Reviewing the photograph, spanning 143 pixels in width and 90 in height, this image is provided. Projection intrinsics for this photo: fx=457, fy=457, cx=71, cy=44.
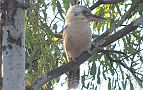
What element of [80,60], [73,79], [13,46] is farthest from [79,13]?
[13,46]

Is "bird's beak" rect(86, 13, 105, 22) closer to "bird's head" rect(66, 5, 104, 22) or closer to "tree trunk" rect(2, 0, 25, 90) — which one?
"bird's head" rect(66, 5, 104, 22)

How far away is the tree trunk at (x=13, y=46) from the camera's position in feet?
4.08

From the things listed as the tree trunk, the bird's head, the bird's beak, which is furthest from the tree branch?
the bird's head

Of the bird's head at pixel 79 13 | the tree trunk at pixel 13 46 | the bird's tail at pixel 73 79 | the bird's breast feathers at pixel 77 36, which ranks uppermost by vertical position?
the bird's head at pixel 79 13

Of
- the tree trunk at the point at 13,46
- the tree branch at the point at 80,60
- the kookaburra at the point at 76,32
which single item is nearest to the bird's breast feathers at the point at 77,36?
the kookaburra at the point at 76,32

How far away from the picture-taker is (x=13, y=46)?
4.19 feet

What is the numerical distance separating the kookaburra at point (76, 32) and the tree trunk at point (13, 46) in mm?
680

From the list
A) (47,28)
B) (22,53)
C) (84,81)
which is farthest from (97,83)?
(22,53)

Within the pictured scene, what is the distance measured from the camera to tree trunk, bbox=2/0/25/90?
124cm

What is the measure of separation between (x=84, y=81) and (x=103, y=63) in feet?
0.42

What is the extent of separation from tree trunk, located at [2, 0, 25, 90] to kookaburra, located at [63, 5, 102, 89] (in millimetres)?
680

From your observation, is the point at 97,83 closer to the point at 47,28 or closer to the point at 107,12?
the point at 107,12

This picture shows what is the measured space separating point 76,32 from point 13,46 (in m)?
0.76

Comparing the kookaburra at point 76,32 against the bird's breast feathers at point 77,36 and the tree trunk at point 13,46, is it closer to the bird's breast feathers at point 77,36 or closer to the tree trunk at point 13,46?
the bird's breast feathers at point 77,36
